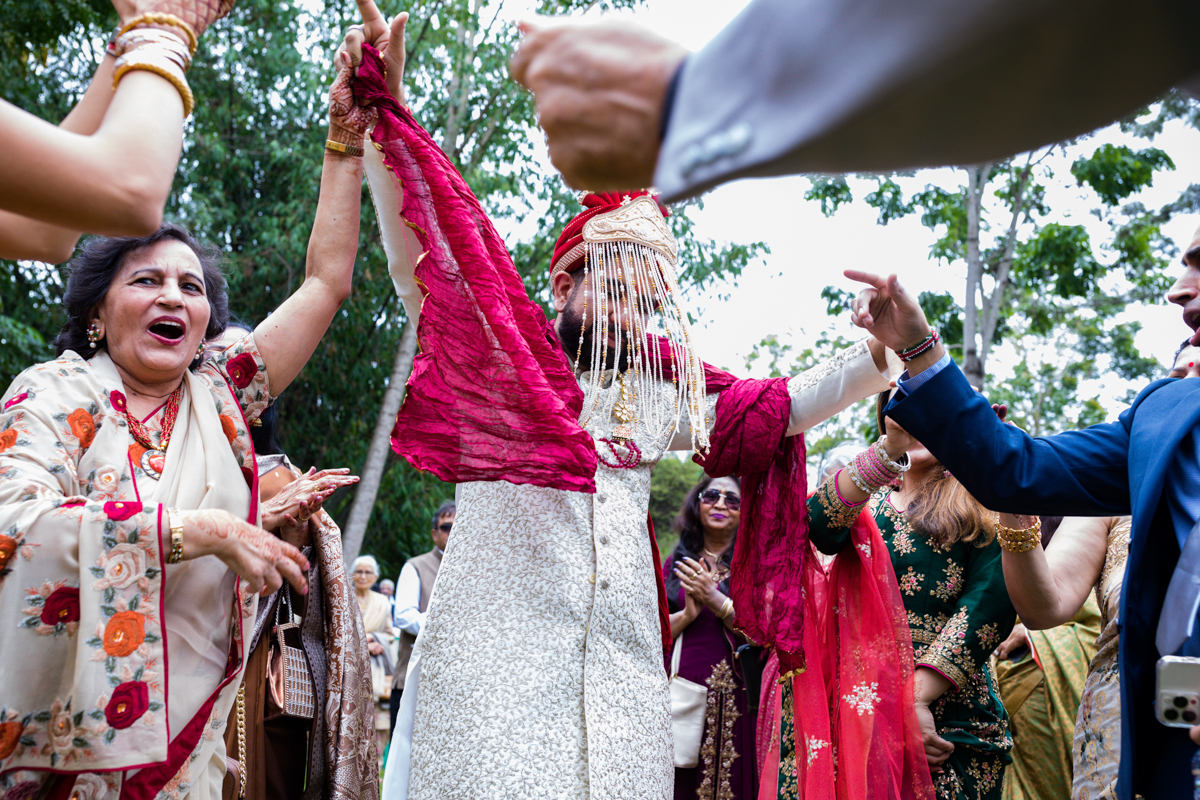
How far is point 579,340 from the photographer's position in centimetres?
286

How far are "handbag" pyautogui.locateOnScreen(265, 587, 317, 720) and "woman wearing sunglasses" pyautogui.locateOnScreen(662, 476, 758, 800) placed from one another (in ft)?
5.70

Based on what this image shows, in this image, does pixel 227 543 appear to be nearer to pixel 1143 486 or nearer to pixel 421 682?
pixel 421 682

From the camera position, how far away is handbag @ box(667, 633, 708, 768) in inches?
163

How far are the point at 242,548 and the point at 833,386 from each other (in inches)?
67.7

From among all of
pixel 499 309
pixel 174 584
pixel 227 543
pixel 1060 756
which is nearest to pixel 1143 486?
pixel 499 309

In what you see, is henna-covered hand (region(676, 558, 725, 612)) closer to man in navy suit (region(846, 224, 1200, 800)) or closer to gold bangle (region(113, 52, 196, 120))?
man in navy suit (region(846, 224, 1200, 800))

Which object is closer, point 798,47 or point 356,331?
point 798,47

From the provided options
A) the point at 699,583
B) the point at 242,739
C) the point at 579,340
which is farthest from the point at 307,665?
the point at 699,583

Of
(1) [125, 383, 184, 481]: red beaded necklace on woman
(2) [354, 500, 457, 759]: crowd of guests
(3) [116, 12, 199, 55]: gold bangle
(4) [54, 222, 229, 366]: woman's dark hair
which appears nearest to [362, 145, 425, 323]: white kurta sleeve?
(4) [54, 222, 229, 366]: woman's dark hair

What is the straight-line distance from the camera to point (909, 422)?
1848mm

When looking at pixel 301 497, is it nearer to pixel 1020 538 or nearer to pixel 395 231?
pixel 395 231

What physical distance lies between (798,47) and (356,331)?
34.5 ft

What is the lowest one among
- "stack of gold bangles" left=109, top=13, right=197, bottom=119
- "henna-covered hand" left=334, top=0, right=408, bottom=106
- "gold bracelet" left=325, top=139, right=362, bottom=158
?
"stack of gold bangles" left=109, top=13, right=197, bottom=119

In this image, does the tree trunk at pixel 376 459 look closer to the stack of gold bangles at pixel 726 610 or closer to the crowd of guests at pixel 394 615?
the crowd of guests at pixel 394 615
